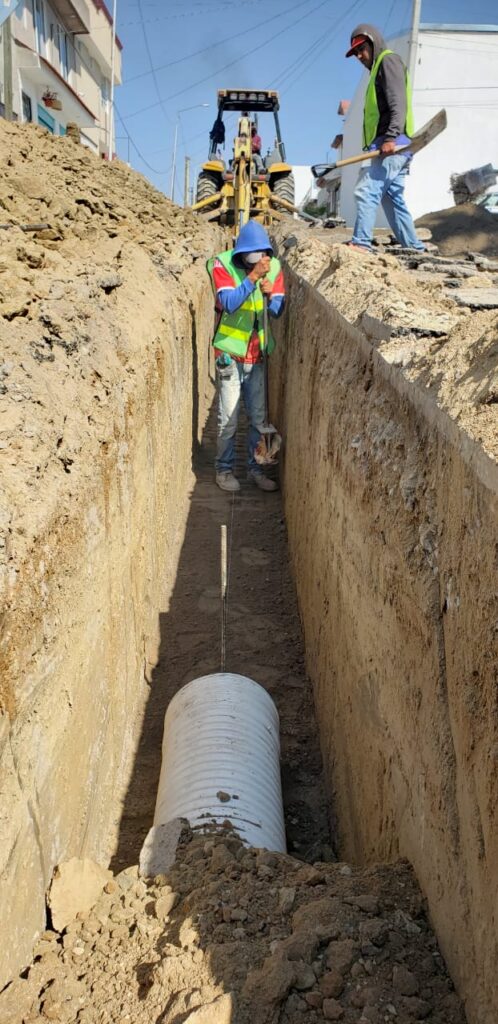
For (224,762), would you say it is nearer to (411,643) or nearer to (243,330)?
(411,643)

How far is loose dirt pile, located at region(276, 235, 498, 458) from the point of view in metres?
1.97

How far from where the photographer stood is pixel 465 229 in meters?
12.6

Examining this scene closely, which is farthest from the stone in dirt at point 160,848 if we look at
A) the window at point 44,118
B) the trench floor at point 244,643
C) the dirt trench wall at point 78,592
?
the window at point 44,118

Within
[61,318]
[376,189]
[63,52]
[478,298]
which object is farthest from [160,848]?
[63,52]

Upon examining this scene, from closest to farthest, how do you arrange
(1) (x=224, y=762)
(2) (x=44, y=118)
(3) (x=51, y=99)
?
(1) (x=224, y=762) < (3) (x=51, y=99) < (2) (x=44, y=118)

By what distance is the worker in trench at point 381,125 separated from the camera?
6113 mm

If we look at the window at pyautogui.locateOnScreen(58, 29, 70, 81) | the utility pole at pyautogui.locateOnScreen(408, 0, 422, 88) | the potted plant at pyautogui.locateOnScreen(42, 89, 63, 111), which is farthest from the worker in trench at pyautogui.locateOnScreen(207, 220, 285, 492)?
Answer: the window at pyautogui.locateOnScreen(58, 29, 70, 81)

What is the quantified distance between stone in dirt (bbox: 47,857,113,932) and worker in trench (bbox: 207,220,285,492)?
4698mm

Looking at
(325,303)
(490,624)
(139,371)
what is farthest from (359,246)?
(490,624)

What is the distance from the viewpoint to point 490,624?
1.59 metres

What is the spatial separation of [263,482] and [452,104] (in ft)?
63.5

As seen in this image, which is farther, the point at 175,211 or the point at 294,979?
the point at 175,211

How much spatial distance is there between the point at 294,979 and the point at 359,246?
595 cm

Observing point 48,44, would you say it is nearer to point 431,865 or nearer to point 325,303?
point 325,303
